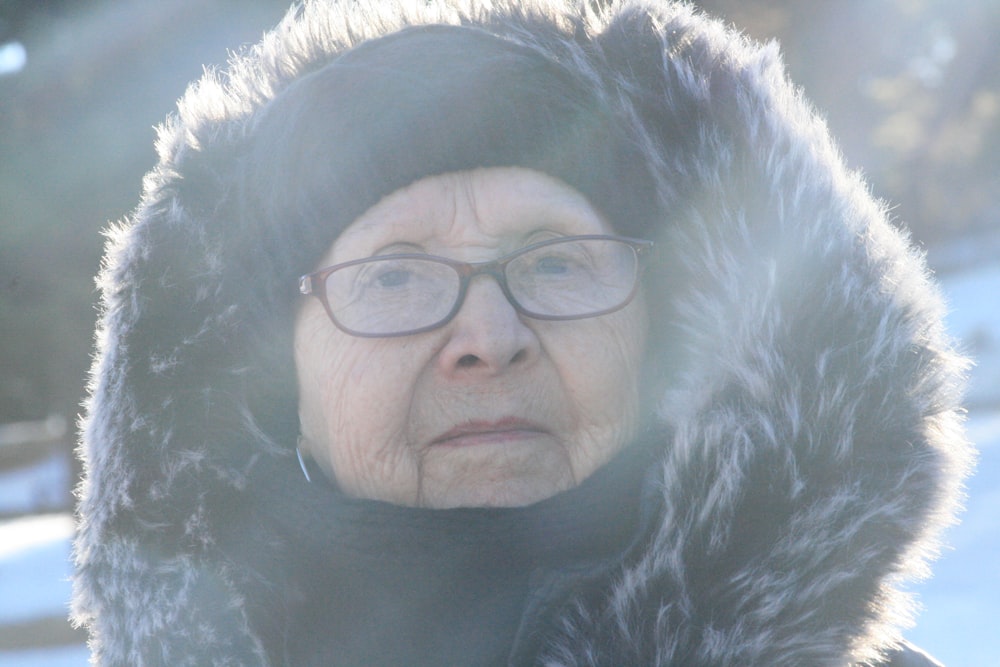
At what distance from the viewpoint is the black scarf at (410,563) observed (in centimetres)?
177

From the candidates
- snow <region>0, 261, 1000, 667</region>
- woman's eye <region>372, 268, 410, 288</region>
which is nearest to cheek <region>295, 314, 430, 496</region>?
woman's eye <region>372, 268, 410, 288</region>

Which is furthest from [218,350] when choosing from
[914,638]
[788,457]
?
[914,638]

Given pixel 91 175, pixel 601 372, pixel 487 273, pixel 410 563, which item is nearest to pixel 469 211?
pixel 487 273

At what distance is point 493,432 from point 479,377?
11 centimetres

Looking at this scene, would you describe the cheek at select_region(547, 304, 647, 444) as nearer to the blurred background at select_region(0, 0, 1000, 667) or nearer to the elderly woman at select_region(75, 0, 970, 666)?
the elderly woman at select_region(75, 0, 970, 666)

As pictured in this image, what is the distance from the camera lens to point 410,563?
5.95ft

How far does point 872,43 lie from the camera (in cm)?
1275

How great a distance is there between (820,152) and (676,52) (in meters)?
0.34

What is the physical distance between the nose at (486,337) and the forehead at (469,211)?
4.1 inches

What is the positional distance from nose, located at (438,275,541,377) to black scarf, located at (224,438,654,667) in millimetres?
262

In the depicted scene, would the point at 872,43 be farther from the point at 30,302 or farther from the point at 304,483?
the point at 304,483

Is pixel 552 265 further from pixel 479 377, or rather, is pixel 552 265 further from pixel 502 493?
pixel 502 493

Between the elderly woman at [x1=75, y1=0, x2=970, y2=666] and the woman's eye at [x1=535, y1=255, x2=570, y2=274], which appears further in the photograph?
the woman's eye at [x1=535, y1=255, x2=570, y2=274]

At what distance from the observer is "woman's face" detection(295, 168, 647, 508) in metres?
1.83
